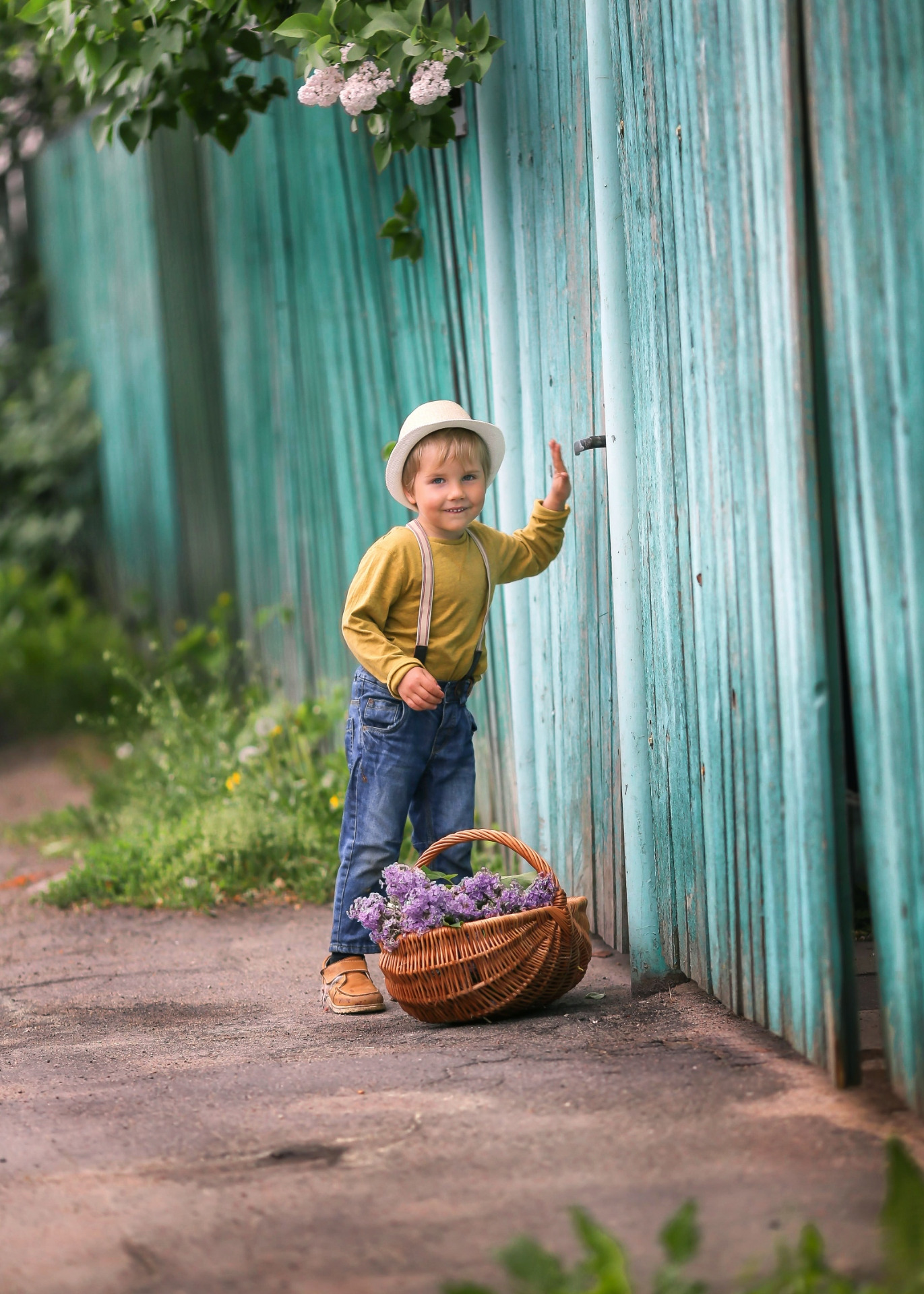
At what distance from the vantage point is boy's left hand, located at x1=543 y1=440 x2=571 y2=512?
3578 millimetres

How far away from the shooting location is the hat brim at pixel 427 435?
11.3 ft

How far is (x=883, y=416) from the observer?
89.1 inches

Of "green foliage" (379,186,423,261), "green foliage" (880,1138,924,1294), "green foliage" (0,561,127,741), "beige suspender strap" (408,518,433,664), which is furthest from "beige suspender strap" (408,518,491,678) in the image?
"green foliage" (0,561,127,741)

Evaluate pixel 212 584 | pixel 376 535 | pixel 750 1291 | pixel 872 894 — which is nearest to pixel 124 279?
pixel 212 584

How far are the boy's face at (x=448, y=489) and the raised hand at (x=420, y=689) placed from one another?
1.30ft

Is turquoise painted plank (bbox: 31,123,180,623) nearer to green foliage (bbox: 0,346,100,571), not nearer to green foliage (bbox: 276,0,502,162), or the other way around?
green foliage (bbox: 0,346,100,571)

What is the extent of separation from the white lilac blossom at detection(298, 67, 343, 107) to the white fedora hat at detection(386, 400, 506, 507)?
1.00 m

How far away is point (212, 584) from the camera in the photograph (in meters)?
8.13

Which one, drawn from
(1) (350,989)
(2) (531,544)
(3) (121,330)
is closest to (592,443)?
(2) (531,544)

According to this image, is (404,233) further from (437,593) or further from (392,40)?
(437,593)

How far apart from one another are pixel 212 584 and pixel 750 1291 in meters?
6.70

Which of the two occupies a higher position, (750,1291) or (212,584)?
(212,584)

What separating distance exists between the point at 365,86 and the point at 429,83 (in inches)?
7.1

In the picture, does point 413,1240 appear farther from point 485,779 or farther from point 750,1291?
point 485,779
